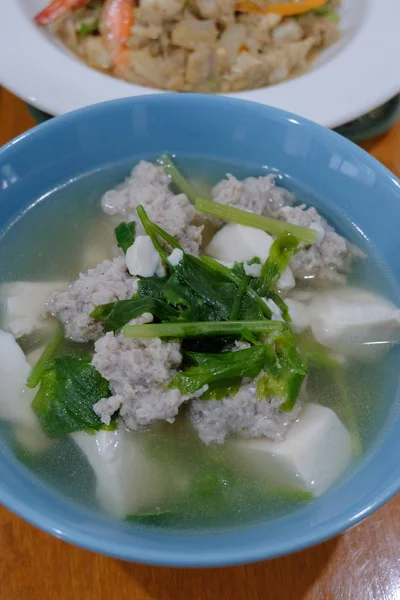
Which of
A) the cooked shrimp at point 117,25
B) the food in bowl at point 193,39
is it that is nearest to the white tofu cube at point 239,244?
the food in bowl at point 193,39

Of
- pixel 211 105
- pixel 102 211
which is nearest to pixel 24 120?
pixel 102 211

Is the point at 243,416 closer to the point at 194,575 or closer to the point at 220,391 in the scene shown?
the point at 220,391

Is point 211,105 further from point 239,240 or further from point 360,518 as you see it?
point 360,518

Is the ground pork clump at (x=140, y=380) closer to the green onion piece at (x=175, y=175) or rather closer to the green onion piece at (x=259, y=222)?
the green onion piece at (x=259, y=222)

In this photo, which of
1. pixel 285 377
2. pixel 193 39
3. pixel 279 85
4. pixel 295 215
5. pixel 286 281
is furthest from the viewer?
pixel 193 39

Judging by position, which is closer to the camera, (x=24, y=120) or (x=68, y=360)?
(x=68, y=360)

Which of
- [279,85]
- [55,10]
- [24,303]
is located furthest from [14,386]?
[55,10]
